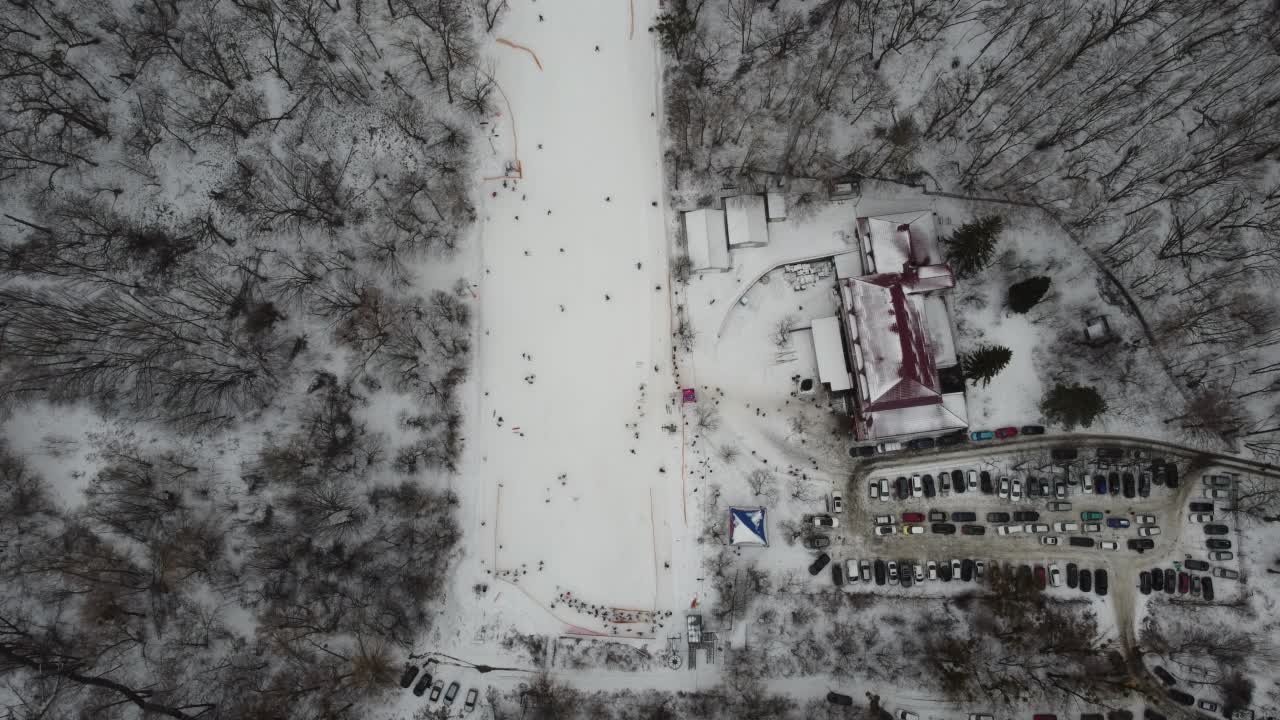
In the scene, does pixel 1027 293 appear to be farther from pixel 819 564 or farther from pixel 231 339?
pixel 231 339

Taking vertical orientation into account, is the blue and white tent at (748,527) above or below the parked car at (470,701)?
above

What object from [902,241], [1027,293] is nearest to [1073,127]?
[1027,293]

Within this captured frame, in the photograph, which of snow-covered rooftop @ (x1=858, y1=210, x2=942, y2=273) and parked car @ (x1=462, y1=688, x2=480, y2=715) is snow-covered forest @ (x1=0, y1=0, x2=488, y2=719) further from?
snow-covered rooftop @ (x1=858, y1=210, x2=942, y2=273)

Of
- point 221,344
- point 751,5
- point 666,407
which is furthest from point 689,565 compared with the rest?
point 751,5

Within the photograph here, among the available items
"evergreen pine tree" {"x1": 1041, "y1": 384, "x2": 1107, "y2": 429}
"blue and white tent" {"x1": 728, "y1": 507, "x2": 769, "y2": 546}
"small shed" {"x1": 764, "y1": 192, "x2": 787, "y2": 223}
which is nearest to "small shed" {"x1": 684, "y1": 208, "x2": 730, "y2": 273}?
"small shed" {"x1": 764, "y1": 192, "x2": 787, "y2": 223}

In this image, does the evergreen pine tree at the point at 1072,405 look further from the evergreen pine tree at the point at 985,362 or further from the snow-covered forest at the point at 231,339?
the snow-covered forest at the point at 231,339

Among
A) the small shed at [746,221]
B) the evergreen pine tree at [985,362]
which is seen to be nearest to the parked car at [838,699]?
the evergreen pine tree at [985,362]

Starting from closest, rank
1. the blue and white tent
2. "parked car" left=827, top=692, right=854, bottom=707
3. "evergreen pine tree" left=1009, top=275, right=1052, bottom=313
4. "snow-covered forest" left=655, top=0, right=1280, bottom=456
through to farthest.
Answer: "evergreen pine tree" left=1009, top=275, right=1052, bottom=313, "snow-covered forest" left=655, top=0, right=1280, bottom=456, the blue and white tent, "parked car" left=827, top=692, right=854, bottom=707
